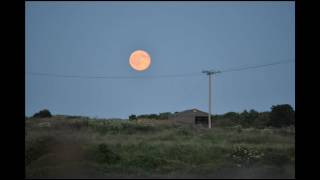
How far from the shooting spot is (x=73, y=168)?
606 inches

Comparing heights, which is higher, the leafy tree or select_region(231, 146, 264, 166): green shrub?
the leafy tree

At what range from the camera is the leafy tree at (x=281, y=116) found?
56.0m

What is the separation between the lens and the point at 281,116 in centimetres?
5769

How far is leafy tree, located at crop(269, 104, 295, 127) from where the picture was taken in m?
56.0

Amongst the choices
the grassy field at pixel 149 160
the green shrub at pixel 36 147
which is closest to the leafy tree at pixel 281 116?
the grassy field at pixel 149 160

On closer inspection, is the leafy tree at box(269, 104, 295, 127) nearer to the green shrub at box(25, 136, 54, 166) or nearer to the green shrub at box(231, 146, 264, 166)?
the green shrub at box(231, 146, 264, 166)

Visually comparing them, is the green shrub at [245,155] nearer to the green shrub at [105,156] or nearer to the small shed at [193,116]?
the green shrub at [105,156]

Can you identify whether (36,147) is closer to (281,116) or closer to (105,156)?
(105,156)

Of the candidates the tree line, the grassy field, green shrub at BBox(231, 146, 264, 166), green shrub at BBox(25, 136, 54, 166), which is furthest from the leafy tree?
green shrub at BBox(25, 136, 54, 166)

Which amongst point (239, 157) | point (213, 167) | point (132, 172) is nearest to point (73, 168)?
point (132, 172)

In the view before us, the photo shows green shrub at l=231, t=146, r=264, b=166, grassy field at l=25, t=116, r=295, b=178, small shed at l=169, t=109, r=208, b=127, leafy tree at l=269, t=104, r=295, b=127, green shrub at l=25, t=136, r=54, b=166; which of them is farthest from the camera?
small shed at l=169, t=109, r=208, b=127
